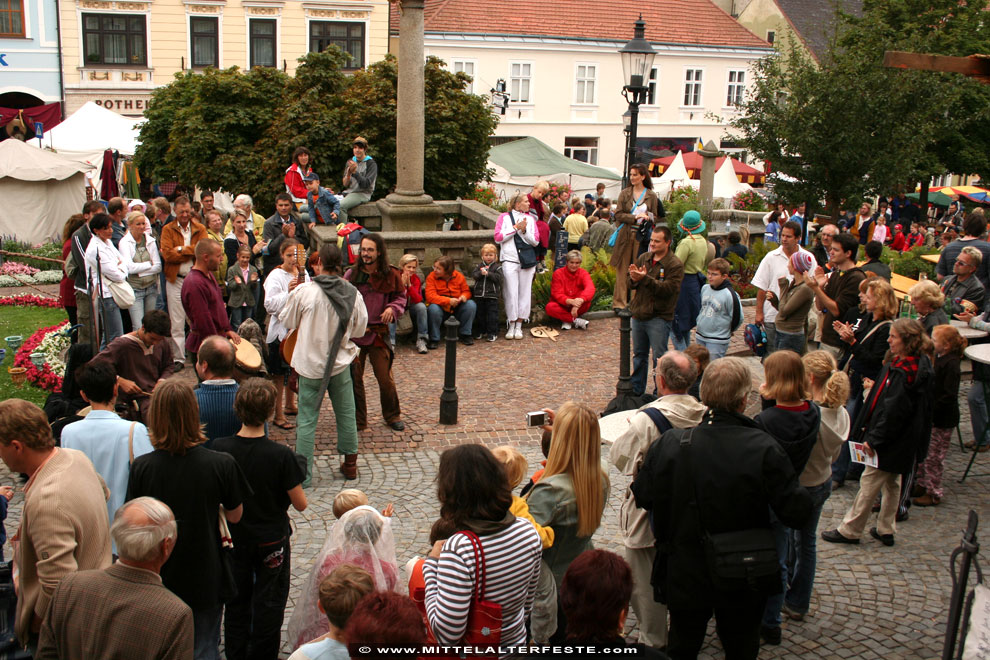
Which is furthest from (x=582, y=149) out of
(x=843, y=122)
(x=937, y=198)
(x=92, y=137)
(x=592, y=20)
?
(x=843, y=122)

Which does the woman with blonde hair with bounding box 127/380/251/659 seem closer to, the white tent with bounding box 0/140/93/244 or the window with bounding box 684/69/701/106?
the white tent with bounding box 0/140/93/244

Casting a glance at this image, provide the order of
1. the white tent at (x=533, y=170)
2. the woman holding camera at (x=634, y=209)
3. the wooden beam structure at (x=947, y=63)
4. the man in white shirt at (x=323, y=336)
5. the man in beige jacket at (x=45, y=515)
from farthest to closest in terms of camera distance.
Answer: the white tent at (x=533, y=170) → the woman holding camera at (x=634, y=209) → the man in white shirt at (x=323, y=336) → the wooden beam structure at (x=947, y=63) → the man in beige jacket at (x=45, y=515)

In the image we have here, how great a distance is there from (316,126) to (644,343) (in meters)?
9.53

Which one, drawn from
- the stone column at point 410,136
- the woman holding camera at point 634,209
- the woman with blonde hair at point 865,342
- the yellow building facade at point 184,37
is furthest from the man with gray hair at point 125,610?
the yellow building facade at point 184,37

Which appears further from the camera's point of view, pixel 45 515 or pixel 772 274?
pixel 772 274

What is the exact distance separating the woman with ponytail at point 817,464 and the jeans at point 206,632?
3.27 meters

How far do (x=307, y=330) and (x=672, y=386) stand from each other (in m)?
3.27

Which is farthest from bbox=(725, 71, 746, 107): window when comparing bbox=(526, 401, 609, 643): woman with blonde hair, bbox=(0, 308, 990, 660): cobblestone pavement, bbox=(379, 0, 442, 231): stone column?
bbox=(526, 401, 609, 643): woman with blonde hair

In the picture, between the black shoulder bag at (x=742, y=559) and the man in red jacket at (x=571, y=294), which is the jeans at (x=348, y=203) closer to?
the man in red jacket at (x=571, y=294)

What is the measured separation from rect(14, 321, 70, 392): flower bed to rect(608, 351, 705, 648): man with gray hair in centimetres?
661

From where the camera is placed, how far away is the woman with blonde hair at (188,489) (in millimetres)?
4262

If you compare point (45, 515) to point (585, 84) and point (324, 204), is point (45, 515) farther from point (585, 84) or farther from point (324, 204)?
point (585, 84)

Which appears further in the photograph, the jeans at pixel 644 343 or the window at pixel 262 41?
the window at pixel 262 41

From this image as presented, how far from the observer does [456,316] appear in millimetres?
11664
